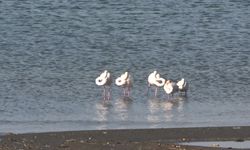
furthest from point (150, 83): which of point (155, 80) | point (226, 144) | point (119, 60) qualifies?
point (226, 144)

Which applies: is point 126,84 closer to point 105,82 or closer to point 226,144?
point 105,82

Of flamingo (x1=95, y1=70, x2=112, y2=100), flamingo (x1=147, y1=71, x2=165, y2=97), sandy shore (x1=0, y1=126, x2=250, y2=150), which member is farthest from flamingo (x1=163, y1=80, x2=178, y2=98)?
sandy shore (x1=0, y1=126, x2=250, y2=150)

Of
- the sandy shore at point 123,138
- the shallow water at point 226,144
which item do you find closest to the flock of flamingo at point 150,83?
the sandy shore at point 123,138

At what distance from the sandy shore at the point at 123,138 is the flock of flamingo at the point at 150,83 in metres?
4.53

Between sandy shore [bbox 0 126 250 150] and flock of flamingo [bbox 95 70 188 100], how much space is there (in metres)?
4.53

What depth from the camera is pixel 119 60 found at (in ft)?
80.0

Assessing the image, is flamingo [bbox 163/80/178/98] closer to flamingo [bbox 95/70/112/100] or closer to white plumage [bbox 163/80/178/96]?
white plumage [bbox 163/80/178/96]

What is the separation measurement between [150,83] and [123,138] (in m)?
6.26

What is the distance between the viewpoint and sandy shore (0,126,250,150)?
13.3 metres

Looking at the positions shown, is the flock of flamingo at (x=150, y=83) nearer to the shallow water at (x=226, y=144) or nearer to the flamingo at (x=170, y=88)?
the flamingo at (x=170, y=88)

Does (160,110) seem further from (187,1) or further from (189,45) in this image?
(187,1)

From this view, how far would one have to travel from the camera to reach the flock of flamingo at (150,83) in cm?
2027

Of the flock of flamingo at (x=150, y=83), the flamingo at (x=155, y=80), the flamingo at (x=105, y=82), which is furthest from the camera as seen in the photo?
the flamingo at (x=155, y=80)

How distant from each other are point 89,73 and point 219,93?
11.5ft
